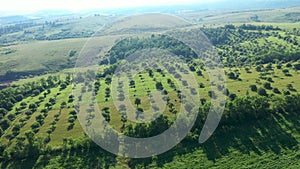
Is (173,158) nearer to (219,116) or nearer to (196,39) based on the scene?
(219,116)

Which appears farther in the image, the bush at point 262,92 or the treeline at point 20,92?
the treeline at point 20,92

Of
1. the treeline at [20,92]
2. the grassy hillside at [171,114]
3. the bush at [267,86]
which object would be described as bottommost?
the treeline at [20,92]

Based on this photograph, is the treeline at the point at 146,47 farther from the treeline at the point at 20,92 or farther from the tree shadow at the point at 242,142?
the tree shadow at the point at 242,142

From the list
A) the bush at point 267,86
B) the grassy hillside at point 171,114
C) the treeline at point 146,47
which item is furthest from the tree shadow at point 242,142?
the treeline at point 146,47

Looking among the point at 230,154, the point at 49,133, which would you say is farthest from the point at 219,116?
the point at 49,133

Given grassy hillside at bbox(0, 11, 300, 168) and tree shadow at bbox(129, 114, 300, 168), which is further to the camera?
tree shadow at bbox(129, 114, 300, 168)

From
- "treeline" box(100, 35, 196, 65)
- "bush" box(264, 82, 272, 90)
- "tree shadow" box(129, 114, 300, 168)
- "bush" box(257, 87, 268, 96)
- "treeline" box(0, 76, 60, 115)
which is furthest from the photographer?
"treeline" box(100, 35, 196, 65)

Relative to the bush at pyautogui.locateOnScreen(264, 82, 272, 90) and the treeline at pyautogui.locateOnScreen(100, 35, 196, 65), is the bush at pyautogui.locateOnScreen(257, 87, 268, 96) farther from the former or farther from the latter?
the treeline at pyautogui.locateOnScreen(100, 35, 196, 65)

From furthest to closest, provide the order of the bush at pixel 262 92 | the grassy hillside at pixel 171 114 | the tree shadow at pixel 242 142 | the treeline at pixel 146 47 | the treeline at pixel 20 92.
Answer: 1. the treeline at pixel 146 47
2. the treeline at pixel 20 92
3. the bush at pixel 262 92
4. the tree shadow at pixel 242 142
5. the grassy hillside at pixel 171 114

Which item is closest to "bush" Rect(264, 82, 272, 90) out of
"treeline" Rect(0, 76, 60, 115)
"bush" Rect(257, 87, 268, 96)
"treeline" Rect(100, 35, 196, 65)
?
"bush" Rect(257, 87, 268, 96)

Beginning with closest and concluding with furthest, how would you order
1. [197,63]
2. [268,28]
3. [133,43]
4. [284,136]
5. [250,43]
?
[284,136] < [197,63] < [250,43] < [133,43] < [268,28]

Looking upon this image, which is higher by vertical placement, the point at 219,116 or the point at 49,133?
the point at 219,116
